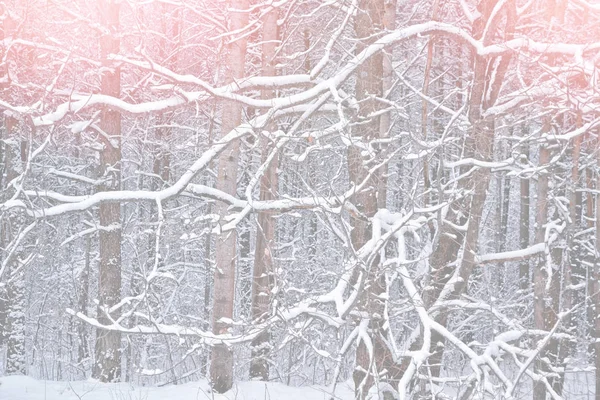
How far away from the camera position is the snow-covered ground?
863 cm

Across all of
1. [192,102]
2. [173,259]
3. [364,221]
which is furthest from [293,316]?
[173,259]

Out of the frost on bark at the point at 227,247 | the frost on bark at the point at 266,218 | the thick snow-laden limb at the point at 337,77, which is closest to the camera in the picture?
the thick snow-laden limb at the point at 337,77

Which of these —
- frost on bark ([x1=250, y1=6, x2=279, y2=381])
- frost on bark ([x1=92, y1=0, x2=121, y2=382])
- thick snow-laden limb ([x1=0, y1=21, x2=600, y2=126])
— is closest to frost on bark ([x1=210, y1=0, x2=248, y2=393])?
frost on bark ([x1=250, y1=6, x2=279, y2=381])

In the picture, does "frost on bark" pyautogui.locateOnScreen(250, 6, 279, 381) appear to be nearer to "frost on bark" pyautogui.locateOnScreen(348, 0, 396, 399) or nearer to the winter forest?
the winter forest

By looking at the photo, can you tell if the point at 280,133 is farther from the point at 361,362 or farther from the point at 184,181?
the point at 361,362

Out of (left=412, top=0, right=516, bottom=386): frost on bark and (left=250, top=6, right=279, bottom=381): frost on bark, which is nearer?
(left=412, top=0, right=516, bottom=386): frost on bark

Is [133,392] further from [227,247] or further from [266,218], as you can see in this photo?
[266,218]

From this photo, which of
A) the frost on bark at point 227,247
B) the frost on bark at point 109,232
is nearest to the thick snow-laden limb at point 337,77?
the frost on bark at point 227,247

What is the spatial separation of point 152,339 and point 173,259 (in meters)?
4.21

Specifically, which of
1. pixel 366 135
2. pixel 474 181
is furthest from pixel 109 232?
pixel 474 181

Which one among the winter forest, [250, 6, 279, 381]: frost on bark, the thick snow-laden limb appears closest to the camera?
the winter forest

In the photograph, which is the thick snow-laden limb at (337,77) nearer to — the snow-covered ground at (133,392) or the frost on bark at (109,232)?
the frost on bark at (109,232)

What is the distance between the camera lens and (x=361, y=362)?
645 centimetres

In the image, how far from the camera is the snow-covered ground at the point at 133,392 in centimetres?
863
